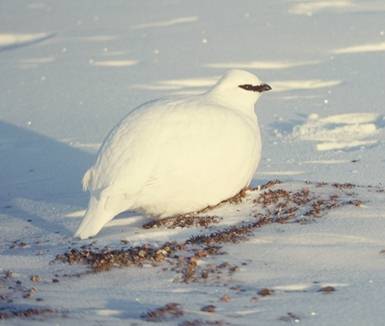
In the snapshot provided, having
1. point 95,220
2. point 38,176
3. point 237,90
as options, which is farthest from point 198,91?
point 95,220

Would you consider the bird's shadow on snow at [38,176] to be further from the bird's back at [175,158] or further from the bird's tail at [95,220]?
the bird's back at [175,158]

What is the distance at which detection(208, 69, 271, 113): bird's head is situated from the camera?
5395mm

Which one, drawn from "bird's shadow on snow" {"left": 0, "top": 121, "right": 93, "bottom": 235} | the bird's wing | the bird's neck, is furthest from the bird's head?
"bird's shadow on snow" {"left": 0, "top": 121, "right": 93, "bottom": 235}

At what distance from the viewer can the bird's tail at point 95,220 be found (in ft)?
15.0

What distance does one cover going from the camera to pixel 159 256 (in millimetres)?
4012

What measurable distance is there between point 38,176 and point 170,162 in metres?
1.95

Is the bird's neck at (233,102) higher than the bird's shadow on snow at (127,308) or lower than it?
higher

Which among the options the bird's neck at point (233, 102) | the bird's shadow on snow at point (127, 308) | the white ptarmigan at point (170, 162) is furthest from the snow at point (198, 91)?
the bird's neck at point (233, 102)

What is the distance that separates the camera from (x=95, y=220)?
4.59m

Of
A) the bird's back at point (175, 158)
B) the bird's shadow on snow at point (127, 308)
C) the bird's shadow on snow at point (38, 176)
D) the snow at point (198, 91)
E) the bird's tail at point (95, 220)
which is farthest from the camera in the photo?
the bird's shadow on snow at point (38, 176)

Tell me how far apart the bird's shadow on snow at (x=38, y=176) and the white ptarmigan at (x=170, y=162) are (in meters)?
0.36

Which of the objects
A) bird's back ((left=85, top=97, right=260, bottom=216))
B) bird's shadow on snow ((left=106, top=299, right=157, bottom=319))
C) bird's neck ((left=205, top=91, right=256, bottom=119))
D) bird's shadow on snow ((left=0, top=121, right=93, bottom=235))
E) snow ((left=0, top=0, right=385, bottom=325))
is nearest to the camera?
bird's shadow on snow ((left=106, top=299, right=157, bottom=319))

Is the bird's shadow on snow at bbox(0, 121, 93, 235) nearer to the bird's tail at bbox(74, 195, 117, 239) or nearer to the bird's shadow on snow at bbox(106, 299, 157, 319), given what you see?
the bird's tail at bbox(74, 195, 117, 239)

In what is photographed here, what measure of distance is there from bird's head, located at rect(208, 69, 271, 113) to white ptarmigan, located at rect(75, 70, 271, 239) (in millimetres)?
297
